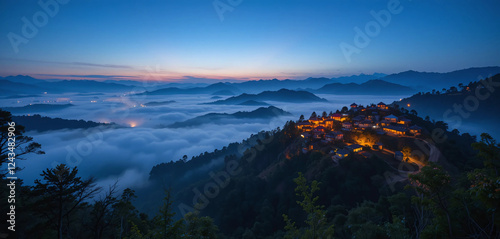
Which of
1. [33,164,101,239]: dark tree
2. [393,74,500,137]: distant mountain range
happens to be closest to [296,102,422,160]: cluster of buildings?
[33,164,101,239]: dark tree

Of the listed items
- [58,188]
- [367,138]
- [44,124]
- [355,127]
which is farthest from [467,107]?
[44,124]

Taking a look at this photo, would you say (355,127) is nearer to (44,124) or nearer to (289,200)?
(289,200)

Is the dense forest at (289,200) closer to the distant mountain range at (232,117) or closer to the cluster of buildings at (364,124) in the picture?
the cluster of buildings at (364,124)

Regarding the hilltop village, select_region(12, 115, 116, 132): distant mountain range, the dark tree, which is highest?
the dark tree

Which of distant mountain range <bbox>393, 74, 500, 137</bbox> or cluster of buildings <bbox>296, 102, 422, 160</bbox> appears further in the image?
distant mountain range <bbox>393, 74, 500, 137</bbox>

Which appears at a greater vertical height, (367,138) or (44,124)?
(367,138)

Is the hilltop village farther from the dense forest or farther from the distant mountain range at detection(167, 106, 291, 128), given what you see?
the distant mountain range at detection(167, 106, 291, 128)

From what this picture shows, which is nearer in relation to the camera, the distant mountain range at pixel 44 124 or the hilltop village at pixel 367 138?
the hilltop village at pixel 367 138

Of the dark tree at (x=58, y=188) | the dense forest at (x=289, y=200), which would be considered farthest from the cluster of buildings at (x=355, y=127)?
the dark tree at (x=58, y=188)
